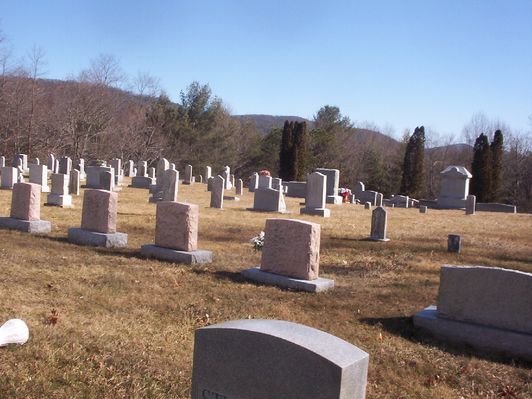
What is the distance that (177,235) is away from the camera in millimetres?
9469

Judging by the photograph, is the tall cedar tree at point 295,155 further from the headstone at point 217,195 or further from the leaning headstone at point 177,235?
the leaning headstone at point 177,235

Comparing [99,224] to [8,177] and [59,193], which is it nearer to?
[59,193]

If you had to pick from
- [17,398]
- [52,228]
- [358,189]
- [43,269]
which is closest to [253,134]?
[358,189]

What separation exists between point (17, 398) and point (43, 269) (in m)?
4.28

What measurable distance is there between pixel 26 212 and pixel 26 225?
12.9 inches

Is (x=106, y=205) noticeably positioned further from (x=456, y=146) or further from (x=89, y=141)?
(x=456, y=146)

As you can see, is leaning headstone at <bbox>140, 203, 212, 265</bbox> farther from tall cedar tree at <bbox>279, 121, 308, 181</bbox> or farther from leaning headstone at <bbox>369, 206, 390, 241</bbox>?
Result: tall cedar tree at <bbox>279, 121, 308, 181</bbox>

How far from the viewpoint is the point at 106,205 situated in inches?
410

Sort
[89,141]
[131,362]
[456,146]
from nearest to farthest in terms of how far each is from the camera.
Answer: [131,362]
[89,141]
[456,146]

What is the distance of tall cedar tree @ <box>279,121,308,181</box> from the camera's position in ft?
150

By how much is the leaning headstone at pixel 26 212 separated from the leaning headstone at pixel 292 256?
203 inches

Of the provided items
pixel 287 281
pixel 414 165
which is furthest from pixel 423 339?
pixel 414 165

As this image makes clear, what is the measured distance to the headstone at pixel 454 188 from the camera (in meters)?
30.0

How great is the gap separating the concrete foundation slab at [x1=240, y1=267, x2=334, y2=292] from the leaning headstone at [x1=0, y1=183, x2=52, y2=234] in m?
5.05
